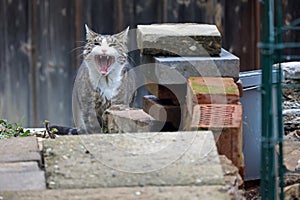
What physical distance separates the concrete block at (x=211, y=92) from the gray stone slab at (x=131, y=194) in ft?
2.08

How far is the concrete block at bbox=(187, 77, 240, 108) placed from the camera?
3.70 metres

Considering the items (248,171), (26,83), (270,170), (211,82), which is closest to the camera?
(270,170)

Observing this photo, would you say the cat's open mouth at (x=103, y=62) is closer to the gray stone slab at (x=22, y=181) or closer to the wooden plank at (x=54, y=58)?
the wooden plank at (x=54, y=58)

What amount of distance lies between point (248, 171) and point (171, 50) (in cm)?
93

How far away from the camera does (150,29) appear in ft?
14.1

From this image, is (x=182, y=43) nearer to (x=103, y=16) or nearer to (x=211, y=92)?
(x=211, y=92)

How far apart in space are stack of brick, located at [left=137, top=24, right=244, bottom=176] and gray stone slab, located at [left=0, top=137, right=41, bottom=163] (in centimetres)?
65

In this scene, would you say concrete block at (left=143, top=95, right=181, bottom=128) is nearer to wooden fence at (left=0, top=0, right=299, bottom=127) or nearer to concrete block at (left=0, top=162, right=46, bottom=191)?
concrete block at (left=0, top=162, right=46, bottom=191)

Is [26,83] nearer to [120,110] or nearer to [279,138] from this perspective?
[120,110]

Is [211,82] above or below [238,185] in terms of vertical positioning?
above

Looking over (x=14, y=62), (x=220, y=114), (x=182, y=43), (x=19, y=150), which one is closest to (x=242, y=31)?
(x=14, y=62)

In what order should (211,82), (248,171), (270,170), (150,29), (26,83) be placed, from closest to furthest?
1. (270,170)
2. (211,82)
3. (150,29)
4. (248,171)
5. (26,83)

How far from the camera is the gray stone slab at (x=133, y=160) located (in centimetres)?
320

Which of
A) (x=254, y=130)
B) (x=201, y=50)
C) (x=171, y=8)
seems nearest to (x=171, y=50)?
(x=201, y=50)
